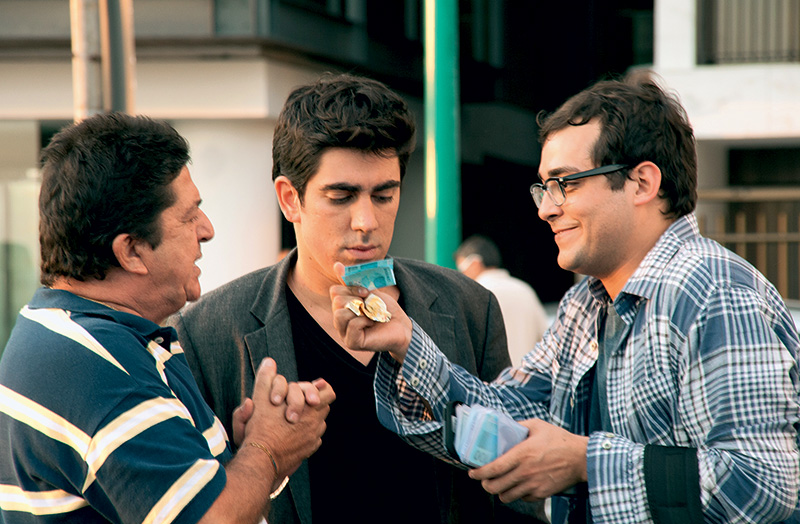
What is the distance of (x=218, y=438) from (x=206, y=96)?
9565 mm

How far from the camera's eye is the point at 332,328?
2873 mm

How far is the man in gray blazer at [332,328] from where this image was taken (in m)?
2.69

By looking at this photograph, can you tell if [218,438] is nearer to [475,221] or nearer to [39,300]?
[39,300]

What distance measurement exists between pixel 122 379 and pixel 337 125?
1196 mm

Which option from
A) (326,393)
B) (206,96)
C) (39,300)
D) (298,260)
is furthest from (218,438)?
(206,96)

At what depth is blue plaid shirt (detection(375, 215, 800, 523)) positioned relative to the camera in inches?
81.3

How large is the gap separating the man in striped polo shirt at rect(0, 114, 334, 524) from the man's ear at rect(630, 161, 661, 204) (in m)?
1.08

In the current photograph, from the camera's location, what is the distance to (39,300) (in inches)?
77.9

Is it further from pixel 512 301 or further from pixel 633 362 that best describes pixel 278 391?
pixel 512 301

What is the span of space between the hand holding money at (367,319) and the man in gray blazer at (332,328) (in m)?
0.12

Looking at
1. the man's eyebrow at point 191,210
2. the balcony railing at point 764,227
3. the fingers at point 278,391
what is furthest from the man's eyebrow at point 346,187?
the balcony railing at point 764,227

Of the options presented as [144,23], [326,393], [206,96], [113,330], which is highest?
[144,23]

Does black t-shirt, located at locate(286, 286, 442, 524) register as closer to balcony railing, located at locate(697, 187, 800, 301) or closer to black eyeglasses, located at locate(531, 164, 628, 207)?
black eyeglasses, located at locate(531, 164, 628, 207)

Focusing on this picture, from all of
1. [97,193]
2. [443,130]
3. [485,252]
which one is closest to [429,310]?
[97,193]
